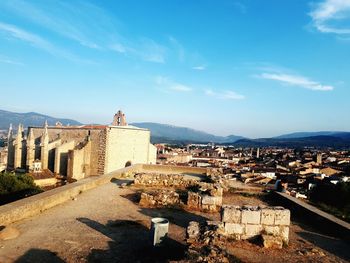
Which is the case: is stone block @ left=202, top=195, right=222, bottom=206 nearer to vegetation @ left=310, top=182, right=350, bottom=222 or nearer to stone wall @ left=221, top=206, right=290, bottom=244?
stone wall @ left=221, top=206, right=290, bottom=244

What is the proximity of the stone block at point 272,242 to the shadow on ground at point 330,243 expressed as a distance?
3.90ft

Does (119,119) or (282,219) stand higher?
(119,119)

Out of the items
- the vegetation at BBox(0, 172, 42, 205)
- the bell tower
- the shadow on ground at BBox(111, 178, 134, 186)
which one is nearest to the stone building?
the bell tower

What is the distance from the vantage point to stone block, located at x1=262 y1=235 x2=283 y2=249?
8.01 metres

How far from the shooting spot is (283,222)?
838 cm

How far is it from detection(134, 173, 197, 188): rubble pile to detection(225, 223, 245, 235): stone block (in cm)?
807

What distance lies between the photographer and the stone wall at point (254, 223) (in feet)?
27.5

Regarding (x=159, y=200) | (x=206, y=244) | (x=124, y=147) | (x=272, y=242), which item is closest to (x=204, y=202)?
(x=159, y=200)

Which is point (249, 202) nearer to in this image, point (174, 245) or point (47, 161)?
point (174, 245)

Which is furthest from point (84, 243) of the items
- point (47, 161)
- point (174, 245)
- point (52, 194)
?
point (47, 161)

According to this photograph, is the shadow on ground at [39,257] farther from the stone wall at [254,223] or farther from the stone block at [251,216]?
the stone block at [251,216]

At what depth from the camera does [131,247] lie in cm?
761

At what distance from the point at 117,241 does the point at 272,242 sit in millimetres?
3769

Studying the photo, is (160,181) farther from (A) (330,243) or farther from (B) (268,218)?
(A) (330,243)
